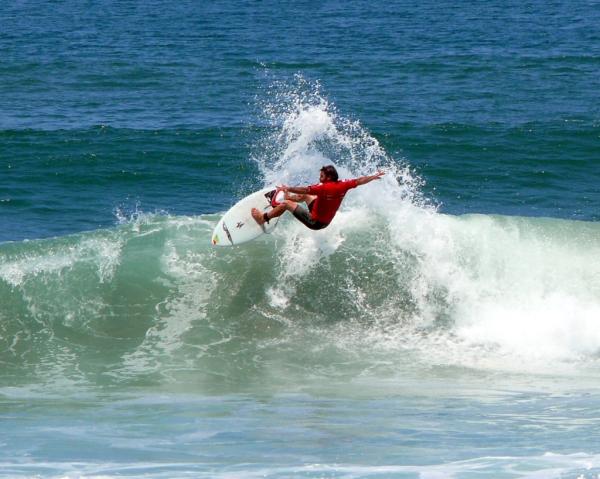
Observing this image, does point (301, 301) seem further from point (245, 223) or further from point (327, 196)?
point (327, 196)

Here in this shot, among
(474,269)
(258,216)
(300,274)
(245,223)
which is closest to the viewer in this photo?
(258,216)

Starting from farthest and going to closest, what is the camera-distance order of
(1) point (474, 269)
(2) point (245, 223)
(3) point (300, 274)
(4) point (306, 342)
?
1. (1) point (474, 269)
2. (3) point (300, 274)
3. (2) point (245, 223)
4. (4) point (306, 342)

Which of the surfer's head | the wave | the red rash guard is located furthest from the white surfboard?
the surfer's head

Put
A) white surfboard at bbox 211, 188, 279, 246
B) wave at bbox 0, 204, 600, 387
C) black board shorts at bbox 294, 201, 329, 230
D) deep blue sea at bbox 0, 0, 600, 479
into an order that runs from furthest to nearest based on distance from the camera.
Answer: white surfboard at bbox 211, 188, 279, 246 → black board shorts at bbox 294, 201, 329, 230 → wave at bbox 0, 204, 600, 387 → deep blue sea at bbox 0, 0, 600, 479

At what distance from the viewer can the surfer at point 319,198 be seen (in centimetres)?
1345

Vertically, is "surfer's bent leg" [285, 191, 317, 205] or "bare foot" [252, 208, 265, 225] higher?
"bare foot" [252, 208, 265, 225]

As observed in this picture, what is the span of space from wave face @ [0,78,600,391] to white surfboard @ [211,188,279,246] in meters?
0.84

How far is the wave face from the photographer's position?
1341 centimetres

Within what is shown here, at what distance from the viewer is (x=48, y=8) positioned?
43.0 m

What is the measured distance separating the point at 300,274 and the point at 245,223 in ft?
3.92

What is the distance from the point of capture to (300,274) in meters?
15.2

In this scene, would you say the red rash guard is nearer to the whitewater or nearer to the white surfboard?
the white surfboard

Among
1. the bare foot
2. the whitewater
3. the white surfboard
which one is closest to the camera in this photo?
the whitewater

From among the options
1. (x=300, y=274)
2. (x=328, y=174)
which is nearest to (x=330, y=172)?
(x=328, y=174)
